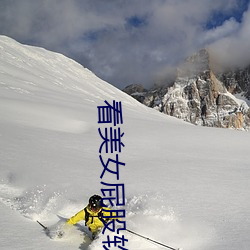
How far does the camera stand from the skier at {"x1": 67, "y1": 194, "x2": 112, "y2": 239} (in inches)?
228

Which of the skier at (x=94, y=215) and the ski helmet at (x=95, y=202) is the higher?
the ski helmet at (x=95, y=202)

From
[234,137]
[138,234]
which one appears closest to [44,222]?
[138,234]

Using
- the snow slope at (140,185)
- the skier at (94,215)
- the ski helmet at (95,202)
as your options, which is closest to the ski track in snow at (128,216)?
the snow slope at (140,185)

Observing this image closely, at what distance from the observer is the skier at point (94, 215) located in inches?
228

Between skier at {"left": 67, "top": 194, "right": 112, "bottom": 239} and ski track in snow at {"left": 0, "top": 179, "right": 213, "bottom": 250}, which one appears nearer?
ski track in snow at {"left": 0, "top": 179, "right": 213, "bottom": 250}

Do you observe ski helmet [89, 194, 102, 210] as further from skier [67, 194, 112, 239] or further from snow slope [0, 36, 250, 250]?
snow slope [0, 36, 250, 250]

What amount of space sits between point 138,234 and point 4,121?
11.1m

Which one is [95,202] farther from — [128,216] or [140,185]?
[140,185]

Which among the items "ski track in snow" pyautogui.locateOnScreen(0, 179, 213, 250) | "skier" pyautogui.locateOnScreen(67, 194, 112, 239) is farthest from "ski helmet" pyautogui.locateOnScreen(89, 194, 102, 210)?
"ski track in snow" pyautogui.locateOnScreen(0, 179, 213, 250)

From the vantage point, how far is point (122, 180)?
855 cm

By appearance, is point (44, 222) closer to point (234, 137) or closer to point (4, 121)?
point (4, 121)

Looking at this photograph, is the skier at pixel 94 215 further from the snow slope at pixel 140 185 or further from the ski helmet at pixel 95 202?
the snow slope at pixel 140 185

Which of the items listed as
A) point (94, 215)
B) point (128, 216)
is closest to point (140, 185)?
point (128, 216)

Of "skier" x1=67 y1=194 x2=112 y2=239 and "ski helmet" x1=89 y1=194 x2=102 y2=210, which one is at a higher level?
"ski helmet" x1=89 y1=194 x2=102 y2=210
